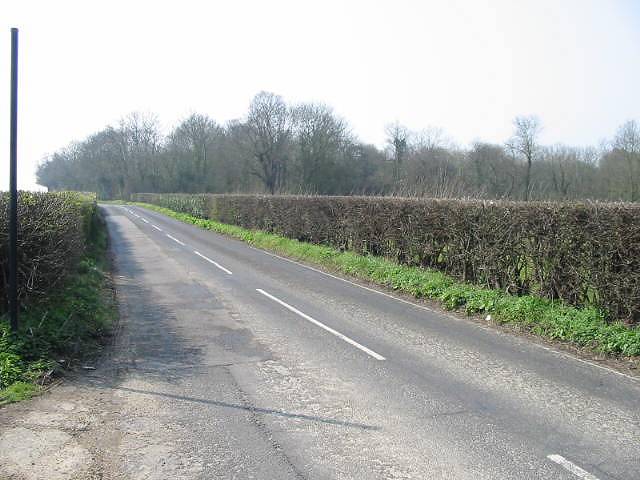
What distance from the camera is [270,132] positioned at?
2874 inches

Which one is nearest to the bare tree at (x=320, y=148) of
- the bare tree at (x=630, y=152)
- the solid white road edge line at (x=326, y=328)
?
the bare tree at (x=630, y=152)

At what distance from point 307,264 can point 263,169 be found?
55638 mm

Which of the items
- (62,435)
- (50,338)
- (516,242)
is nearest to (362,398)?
(62,435)

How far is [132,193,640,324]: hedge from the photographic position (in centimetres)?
891

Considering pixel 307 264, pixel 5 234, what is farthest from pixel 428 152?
pixel 5 234

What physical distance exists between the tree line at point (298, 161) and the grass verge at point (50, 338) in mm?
26752

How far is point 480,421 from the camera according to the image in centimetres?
543

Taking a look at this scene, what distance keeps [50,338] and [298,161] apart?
62896 mm

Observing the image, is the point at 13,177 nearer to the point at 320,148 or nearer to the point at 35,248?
the point at 35,248

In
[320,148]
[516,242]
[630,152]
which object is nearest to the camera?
[516,242]

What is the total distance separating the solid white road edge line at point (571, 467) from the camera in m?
4.30

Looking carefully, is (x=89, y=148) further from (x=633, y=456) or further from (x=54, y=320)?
(x=633, y=456)

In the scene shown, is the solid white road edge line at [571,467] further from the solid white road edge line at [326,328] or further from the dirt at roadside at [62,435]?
the dirt at roadside at [62,435]

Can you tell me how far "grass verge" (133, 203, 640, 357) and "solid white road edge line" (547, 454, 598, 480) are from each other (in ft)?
12.9
